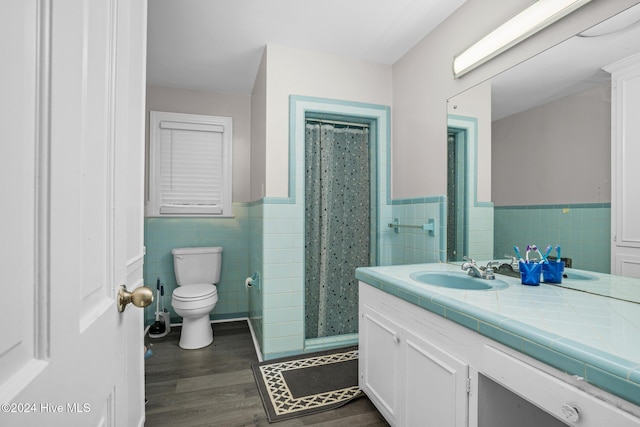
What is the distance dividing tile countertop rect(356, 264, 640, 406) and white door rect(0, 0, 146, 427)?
1027mm

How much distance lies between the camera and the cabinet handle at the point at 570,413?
2.41 feet

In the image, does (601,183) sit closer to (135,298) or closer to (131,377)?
(135,298)

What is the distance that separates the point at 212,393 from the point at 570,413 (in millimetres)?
1843

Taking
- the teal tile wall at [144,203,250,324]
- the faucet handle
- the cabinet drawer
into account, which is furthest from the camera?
the teal tile wall at [144,203,250,324]

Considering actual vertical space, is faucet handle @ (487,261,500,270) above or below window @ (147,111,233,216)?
below

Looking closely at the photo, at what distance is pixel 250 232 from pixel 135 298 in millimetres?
2440

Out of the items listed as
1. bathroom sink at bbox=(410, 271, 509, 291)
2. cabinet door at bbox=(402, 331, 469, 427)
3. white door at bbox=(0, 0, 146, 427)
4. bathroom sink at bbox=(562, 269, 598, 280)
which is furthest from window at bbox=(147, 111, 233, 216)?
bathroom sink at bbox=(562, 269, 598, 280)

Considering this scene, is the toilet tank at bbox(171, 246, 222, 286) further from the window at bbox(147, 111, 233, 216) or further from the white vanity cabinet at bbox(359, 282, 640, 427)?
the white vanity cabinet at bbox(359, 282, 640, 427)

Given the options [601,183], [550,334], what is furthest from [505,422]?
[601,183]

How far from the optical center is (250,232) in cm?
315

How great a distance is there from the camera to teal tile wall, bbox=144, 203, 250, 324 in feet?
9.94

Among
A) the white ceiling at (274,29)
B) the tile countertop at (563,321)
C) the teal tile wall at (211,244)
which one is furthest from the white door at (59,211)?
the teal tile wall at (211,244)

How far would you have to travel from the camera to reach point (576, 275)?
4.36 feet

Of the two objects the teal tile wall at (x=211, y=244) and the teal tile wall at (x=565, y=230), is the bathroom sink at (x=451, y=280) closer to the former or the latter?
the teal tile wall at (x=565, y=230)
